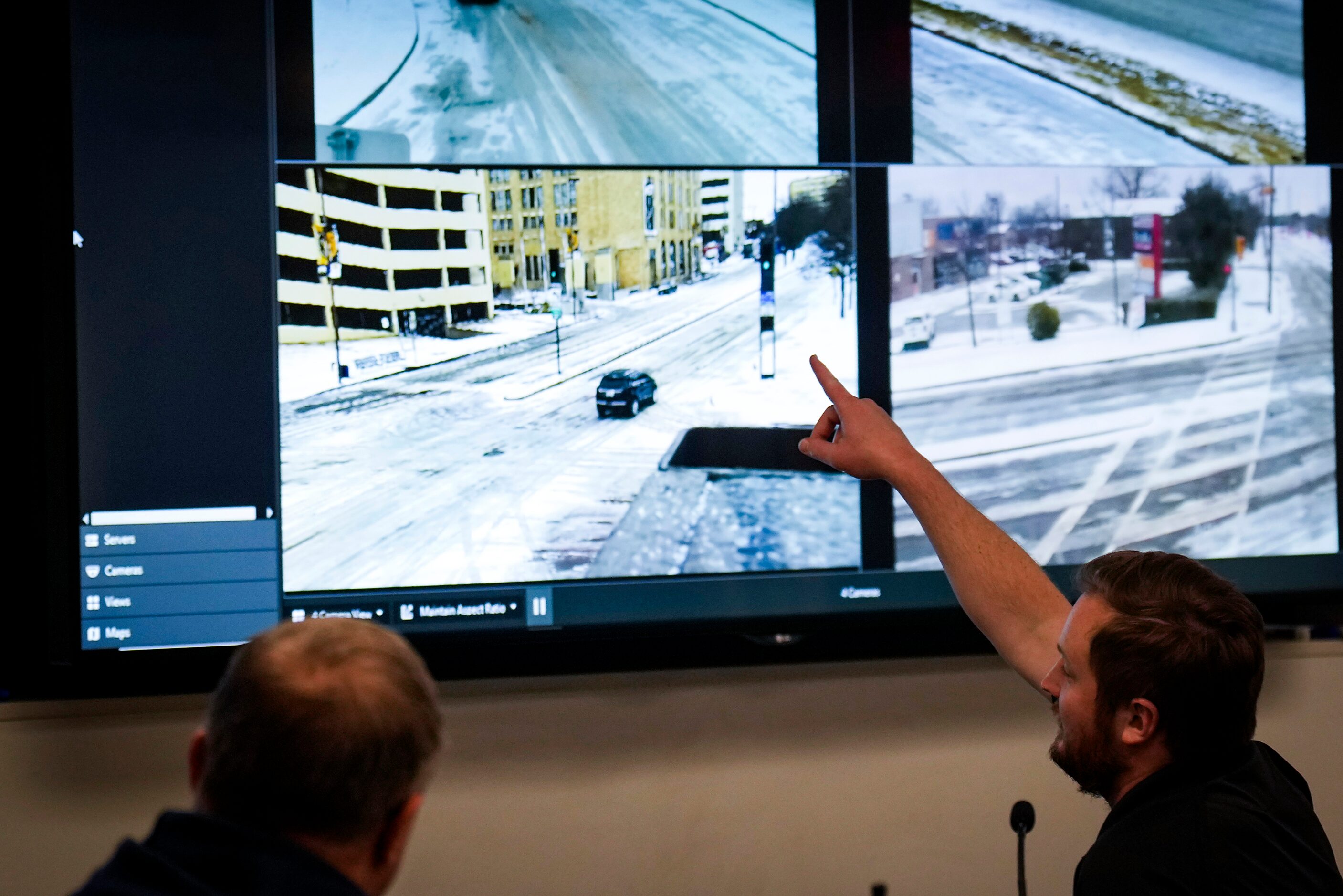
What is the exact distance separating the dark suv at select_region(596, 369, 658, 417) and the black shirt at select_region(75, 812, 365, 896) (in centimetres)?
132

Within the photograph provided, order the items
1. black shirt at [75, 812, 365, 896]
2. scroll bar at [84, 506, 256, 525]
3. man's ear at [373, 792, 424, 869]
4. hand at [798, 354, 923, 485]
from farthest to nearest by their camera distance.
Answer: scroll bar at [84, 506, 256, 525] → hand at [798, 354, 923, 485] → man's ear at [373, 792, 424, 869] → black shirt at [75, 812, 365, 896]

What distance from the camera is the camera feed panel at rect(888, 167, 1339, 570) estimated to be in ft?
6.96

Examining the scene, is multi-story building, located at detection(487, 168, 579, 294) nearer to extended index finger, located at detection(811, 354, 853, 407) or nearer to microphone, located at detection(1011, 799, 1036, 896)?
extended index finger, located at detection(811, 354, 853, 407)

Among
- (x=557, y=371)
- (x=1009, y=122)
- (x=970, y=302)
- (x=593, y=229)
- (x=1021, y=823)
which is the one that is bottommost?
(x=1021, y=823)

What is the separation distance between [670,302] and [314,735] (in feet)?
4.55

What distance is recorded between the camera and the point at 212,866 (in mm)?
714

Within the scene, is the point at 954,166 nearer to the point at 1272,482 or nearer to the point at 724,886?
the point at 1272,482

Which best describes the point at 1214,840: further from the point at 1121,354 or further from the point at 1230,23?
the point at 1230,23

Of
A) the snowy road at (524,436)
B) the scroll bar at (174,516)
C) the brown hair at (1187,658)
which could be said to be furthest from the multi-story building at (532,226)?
the brown hair at (1187,658)

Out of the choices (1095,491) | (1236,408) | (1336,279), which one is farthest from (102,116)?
(1336,279)

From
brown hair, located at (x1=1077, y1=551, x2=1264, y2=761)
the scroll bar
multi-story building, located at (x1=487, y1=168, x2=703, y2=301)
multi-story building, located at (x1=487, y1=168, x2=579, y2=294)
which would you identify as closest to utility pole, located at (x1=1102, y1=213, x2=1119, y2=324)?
multi-story building, located at (x1=487, y1=168, x2=703, y2=301)

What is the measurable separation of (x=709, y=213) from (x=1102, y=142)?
788mm

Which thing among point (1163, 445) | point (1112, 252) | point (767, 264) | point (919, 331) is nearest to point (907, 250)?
point (919, 331)

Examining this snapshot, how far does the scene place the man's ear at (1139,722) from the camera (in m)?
1.13
